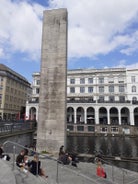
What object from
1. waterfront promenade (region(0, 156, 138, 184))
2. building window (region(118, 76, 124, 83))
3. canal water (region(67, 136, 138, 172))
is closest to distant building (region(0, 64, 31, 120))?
canal water (region(67, 136, 138, 172))

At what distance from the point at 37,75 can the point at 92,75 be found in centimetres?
2008

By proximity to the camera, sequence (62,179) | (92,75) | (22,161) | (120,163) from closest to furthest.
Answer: (62,179)
(22,161)
(120,163)
(92,75)

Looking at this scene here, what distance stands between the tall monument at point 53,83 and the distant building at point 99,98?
33.2 meters

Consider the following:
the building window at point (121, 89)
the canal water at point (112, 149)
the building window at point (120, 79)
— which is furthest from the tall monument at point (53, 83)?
the building window at point (121, 89)

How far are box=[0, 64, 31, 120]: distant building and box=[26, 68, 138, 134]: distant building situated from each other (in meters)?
12.2

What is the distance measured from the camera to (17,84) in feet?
246

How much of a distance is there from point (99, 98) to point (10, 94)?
117ft

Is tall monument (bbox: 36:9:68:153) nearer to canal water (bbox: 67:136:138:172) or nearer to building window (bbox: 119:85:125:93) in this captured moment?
canal water (bbox: 67:136:138:172)

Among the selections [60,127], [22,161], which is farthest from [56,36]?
[22,161]

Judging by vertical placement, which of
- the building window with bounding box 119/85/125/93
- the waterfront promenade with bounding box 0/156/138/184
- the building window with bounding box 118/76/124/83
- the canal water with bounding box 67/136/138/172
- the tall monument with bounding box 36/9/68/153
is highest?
the building window with bounding box 118/76/124/83

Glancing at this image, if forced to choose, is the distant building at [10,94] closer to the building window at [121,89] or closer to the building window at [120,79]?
the building window at [121,89]

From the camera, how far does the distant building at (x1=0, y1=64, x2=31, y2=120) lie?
209 ft

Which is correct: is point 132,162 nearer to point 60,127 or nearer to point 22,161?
point 60,127

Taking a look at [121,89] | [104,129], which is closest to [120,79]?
[121,89]
